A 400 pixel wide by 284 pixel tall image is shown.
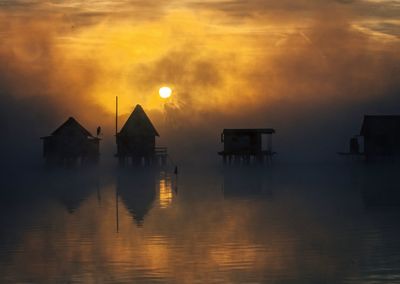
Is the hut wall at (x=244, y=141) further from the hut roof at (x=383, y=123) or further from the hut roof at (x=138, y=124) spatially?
the hut roof at (x=383, y=123)

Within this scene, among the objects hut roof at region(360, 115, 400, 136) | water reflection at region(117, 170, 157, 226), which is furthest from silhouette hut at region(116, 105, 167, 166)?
water reflection at region(117, 170, 157, 226)

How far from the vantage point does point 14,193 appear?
48.6m

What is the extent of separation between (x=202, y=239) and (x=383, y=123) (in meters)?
57.7

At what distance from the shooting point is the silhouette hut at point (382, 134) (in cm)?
7950

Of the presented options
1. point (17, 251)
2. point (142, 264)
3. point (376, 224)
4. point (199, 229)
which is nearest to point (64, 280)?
point (142, 264)

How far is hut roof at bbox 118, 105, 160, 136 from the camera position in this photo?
8131cm

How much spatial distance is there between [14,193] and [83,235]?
23.4 m

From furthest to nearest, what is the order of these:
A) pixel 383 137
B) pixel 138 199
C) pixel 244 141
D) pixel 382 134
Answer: pixel 244 141
pixel 383 137
pixel 382 134
pixel 138 199

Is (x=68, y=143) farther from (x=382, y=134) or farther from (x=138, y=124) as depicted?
(x=382, y=134)

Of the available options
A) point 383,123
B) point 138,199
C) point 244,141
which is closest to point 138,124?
point 244,141

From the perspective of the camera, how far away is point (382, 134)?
3162 inches

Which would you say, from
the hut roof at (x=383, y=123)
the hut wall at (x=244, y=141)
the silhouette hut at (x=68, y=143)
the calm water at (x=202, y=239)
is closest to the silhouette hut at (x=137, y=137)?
the silhouette hut at (x=68, y=143)

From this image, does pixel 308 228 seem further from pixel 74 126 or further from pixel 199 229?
pixel 74 126

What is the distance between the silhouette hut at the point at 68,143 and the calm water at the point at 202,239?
130ft
